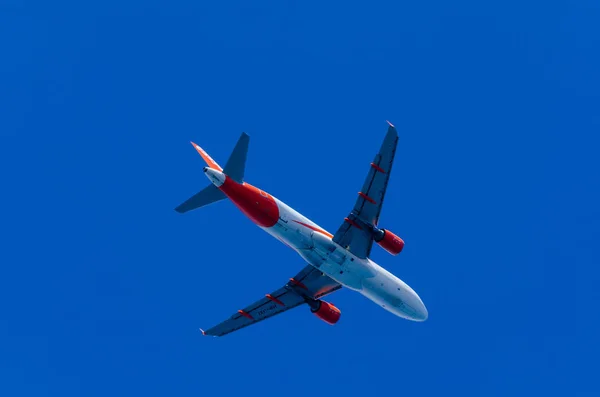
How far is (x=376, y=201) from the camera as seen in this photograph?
6469 centimetres

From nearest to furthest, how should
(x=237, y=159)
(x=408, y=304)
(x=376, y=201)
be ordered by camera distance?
(x=237, y=159)
(x=376, y=201)
(x=408, y=304)

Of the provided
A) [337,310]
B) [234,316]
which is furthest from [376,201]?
[234,316]

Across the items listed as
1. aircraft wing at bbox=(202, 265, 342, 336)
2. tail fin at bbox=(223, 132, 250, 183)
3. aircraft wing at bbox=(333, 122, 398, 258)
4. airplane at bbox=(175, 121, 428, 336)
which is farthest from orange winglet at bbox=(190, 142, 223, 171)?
aircraft wing at bbox=(202, 265, 342, 336)

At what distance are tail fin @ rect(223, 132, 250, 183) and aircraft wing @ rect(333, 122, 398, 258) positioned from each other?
9.37m

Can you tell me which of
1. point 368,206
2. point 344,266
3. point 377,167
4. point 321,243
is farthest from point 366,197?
point 344,266

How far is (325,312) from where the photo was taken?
71.9m

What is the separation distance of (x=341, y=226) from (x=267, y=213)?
20.9ft

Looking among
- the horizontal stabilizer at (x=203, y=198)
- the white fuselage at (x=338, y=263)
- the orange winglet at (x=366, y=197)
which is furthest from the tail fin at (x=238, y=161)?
the orange winglet at (x=366, y=197)

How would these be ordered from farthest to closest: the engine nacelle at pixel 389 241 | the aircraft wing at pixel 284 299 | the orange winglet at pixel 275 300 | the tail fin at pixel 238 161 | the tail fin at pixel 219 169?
the orange winglet at pixel 275 300 < the aircraft wing at pixel 284 299 < the engine nacelle at pixel 389 241 < the tail fin at pixel 219 169 < the tail fin at pixel 238 161

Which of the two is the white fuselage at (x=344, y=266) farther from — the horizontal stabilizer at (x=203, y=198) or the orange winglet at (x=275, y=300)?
the orange winglet at (x=275, y=300)

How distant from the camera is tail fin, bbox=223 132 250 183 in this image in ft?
196

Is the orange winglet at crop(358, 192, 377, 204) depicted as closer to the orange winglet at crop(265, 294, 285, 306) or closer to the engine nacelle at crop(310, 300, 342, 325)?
the engine nacelle at crop(310, 300, 342, 325)

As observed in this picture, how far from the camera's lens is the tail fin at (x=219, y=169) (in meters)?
60.1

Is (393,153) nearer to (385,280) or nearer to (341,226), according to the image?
(341,226)
